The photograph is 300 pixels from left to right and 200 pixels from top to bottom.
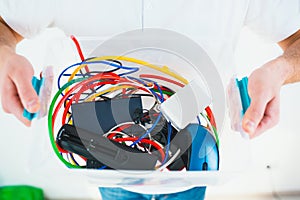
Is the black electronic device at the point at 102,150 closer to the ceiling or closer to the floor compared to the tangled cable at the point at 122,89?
closer to the floor

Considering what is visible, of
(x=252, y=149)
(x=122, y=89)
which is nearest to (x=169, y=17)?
(x=122, y=89)

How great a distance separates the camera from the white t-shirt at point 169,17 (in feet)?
2.27

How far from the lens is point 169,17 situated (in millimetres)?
715

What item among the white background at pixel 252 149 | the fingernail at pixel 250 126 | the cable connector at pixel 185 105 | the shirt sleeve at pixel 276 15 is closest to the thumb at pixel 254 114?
the fingernail at pixel 250 126

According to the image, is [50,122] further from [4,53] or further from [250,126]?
[250,126]

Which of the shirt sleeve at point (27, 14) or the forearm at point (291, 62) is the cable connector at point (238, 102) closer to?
the forearm at point (291, 62)

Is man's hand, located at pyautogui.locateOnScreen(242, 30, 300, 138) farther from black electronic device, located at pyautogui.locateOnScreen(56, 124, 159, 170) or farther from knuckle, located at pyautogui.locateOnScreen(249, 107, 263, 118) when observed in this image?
black electronic device, located at pyautogui.locateOnScreen(56, 124, 159, 170)

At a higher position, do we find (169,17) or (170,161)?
(169,17)

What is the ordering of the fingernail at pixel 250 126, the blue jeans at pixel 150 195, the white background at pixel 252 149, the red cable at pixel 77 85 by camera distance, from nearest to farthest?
the fingernail at pixel 250 126, the red cable at pixel 77 85, the blue jeans at pixel 150 195, the white background at pixel 252 149

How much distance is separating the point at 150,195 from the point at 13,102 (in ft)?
1.21

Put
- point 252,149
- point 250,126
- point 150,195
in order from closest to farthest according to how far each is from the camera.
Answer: point 250,126 → point 150,195 → point 252,149

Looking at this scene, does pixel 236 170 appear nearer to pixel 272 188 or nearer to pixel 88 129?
pixel 88 129

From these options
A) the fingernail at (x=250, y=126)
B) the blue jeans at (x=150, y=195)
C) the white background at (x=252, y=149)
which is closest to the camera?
the fingernail at (x=250, y=126)

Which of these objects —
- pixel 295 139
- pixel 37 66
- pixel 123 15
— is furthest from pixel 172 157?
pixel 295 139
